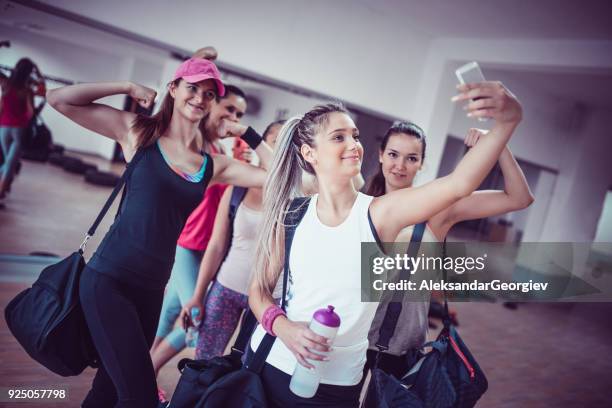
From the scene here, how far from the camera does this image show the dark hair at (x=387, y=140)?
2008 millimetres

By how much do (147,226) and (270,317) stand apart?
619 millimetres

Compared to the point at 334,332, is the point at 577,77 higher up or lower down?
higher up

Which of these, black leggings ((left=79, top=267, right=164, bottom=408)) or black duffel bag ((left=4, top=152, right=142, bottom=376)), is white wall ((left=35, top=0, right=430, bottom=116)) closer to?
black duffel bag ((left=4, top=152, right=142, bottom=376))

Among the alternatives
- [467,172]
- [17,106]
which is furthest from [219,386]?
[17,106]

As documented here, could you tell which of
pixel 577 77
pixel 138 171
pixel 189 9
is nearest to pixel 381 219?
pixel 138 171

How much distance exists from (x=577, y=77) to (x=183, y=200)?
22.7 feet

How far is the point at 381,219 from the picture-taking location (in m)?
1.28

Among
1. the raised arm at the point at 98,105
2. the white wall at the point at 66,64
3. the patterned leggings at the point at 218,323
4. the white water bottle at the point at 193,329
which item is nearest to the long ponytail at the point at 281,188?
the raised arm at the point at 98,105

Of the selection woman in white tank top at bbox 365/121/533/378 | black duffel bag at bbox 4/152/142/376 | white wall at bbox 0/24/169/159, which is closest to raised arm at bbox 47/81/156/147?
black duffel bag at bbox 4/152/142/376

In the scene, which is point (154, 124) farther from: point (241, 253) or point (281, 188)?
point (241, 253)

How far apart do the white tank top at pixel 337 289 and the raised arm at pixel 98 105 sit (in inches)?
35.8

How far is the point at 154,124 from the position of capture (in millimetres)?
1757

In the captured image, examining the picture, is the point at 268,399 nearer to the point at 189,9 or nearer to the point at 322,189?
the point at 322,189

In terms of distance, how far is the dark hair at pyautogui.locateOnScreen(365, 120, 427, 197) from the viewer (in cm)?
201
